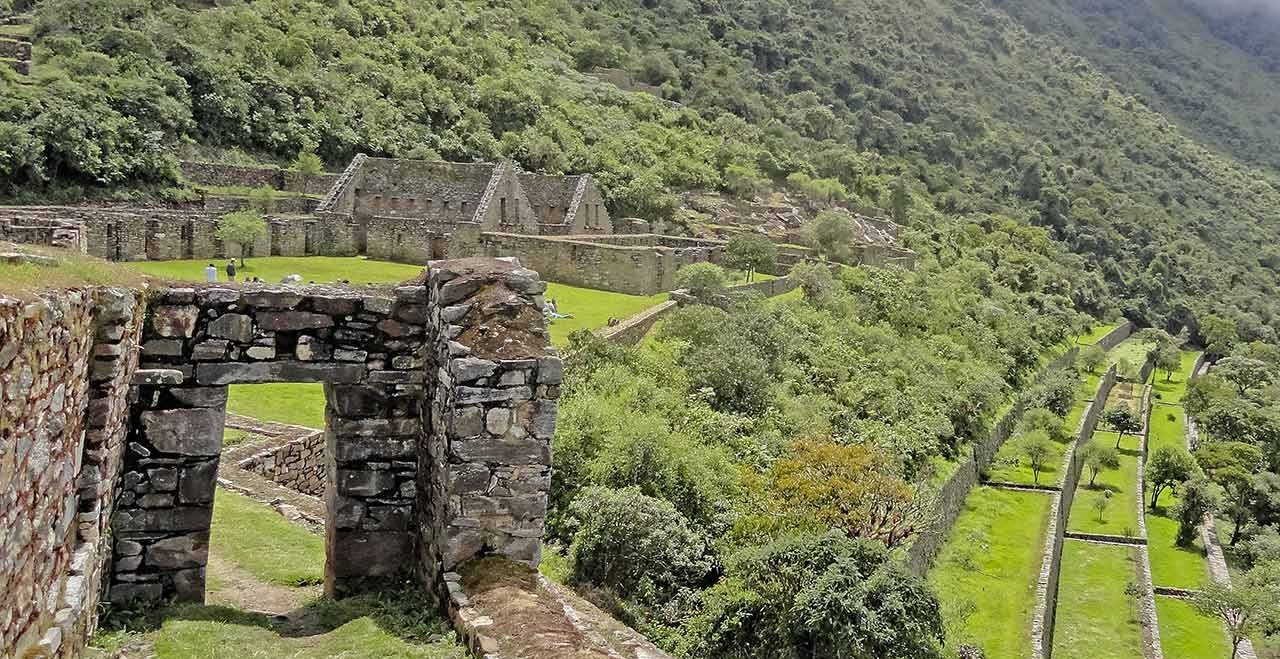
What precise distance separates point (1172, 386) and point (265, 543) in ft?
248

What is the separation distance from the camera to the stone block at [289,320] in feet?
25.5

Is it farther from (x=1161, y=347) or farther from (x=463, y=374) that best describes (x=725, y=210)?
(x=463, y=374)

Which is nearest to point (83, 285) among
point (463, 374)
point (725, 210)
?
point (463, 374)

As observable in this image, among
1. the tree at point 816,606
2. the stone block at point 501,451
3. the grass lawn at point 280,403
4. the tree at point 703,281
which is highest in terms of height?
the stone block at point 501,451

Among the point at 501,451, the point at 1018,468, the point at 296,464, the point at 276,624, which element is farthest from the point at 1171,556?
the point at 276,624

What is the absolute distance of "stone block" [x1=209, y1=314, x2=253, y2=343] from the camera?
7.64 m

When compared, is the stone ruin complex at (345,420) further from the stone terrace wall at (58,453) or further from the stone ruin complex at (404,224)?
the stone ruin complex at (404,224)

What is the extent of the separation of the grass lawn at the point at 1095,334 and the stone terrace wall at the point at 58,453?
74.2m

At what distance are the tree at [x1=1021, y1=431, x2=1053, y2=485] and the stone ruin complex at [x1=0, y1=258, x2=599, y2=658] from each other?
36314 millimetres

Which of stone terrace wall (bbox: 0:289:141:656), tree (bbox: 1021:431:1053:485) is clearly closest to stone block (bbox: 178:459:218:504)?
stone terrace wall (bbox: 0:289:141:656)

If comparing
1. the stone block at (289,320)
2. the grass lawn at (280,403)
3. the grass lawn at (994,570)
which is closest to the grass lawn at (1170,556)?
the grass lawn at (994,570)

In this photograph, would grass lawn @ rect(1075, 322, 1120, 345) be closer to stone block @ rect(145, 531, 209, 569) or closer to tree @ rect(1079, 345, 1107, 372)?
tree @ rect(1079, 345, 1107, 372)

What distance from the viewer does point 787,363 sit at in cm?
2889

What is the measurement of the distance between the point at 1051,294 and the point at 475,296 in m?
74.5
